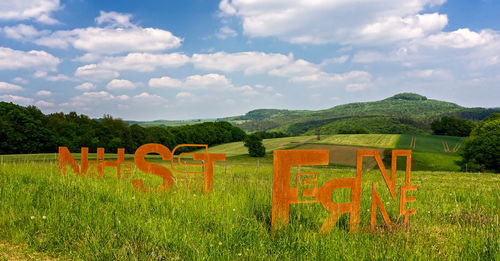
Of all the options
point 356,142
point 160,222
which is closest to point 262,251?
point 160,222

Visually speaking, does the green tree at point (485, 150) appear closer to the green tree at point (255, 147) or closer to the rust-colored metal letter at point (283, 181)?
the green tree at point (255, 147)

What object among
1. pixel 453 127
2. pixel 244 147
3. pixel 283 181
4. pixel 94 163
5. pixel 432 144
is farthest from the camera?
pixel 453 127

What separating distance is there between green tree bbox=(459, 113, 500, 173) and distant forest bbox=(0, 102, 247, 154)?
226 ft

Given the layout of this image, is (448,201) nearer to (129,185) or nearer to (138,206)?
(138,206)

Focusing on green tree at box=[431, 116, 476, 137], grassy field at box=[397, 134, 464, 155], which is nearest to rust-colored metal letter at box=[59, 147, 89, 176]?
grassy field at box=[397, 134, 464, 155]

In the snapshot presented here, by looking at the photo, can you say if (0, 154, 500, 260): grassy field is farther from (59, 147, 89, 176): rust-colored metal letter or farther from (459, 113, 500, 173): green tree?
(459, 113, 500, 173): green tree

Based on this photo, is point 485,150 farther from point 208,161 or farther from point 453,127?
point 208,161

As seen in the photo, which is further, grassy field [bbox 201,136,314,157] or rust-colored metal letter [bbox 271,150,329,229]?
grassy field [bbox 201,136,314,157]

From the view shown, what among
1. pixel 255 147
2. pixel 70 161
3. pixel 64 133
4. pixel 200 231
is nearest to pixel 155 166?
pixel 200 231

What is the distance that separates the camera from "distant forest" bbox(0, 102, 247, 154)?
48.9 meters

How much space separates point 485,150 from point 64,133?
7913 cm

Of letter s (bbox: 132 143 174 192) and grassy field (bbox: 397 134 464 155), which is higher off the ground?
letter s (bbox: 132 143 174 192)

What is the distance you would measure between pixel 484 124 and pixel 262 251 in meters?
64.1

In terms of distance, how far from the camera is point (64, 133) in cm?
6016
